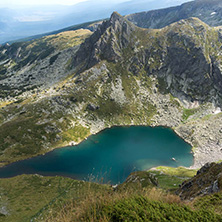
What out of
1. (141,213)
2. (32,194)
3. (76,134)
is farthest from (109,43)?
(141,213)

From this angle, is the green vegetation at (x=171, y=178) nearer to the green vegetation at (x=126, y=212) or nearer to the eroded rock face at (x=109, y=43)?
the green vegetation at (x=126, y=212)

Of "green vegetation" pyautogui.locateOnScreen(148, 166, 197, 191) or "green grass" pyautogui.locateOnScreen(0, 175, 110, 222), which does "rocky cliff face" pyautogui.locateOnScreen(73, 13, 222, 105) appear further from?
"green grass" pyautogui.locateOnScreen(0, 175, 110, 222)

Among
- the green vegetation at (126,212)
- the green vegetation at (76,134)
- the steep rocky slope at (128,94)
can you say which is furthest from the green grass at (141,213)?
the green vegetation at (76,134)

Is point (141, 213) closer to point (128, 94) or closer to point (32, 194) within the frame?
point (32, 194)

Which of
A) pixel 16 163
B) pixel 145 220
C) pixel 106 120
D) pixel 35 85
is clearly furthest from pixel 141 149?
pixel 35 85

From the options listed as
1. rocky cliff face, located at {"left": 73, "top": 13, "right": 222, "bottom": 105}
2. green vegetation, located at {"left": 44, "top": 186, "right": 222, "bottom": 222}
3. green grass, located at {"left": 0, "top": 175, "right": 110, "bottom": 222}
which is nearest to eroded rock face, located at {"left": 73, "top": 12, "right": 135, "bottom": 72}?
rocky cliff face, located at {"left": 73, "top": 13, "right": 222, "bottom": 105}
